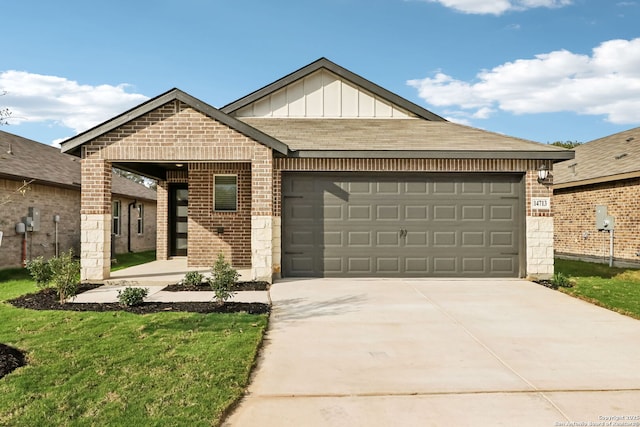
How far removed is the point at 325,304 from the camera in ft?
26.5

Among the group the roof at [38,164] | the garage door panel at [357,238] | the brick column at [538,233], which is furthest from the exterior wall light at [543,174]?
the roof at [38,164]

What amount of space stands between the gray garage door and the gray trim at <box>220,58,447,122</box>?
4471 mm

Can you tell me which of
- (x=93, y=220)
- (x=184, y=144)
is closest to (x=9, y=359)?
(x=93, y=220)

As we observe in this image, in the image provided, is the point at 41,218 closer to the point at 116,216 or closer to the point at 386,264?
the point at 116,216

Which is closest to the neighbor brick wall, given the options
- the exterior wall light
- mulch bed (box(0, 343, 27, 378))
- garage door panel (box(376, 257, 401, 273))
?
mulch bed (box(0, 343, 27, 378))

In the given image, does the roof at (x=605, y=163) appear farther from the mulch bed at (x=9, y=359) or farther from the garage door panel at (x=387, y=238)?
the mulch bed at (x=9, y=359)

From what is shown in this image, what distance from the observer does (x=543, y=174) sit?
35.3 feet

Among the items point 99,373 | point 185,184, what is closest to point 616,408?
point 99,373

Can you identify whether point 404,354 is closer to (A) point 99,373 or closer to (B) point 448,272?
(A) point 99,373

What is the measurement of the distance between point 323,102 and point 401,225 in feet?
19.4

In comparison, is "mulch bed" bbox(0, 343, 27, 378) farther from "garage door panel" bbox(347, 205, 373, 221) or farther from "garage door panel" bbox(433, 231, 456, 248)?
"garage door panel" bbox(433, 231, 456, 248)

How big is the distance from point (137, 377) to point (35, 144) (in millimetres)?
18596

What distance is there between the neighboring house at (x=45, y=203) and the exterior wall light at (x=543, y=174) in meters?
12.8

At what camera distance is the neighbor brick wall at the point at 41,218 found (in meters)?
13.0
